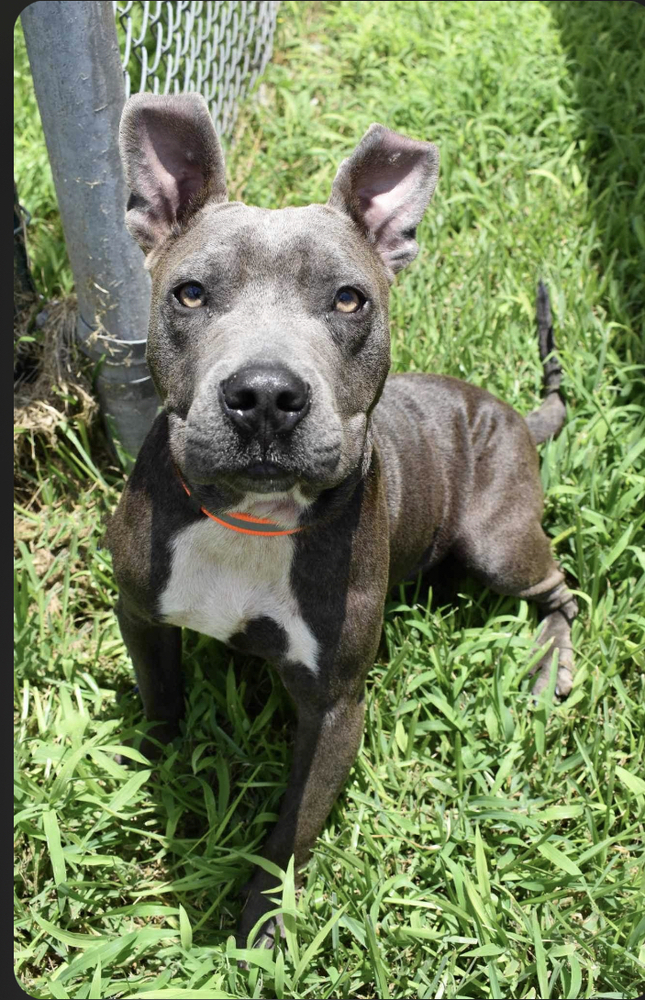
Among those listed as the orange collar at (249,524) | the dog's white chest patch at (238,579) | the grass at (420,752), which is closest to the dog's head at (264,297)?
the orange collar at (249,524)

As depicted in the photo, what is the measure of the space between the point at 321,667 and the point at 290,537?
15.5 inches

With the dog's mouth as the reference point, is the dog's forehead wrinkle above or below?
above

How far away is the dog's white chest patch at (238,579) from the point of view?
274cm

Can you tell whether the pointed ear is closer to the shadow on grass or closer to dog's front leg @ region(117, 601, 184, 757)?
dog's front leg @ region(117, 601, 184, 757)

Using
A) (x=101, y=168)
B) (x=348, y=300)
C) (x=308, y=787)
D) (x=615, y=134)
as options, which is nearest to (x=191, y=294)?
(x=348, y=300)

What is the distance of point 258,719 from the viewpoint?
3373 mm

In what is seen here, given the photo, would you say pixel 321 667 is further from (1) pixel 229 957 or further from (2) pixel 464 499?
(2) pixel 464 499

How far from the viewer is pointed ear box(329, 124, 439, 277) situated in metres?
2.77

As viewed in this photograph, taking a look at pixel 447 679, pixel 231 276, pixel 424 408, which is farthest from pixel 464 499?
pixel 231 276

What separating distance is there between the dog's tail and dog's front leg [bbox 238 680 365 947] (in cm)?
174

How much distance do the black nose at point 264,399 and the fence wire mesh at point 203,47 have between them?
250 centimetres

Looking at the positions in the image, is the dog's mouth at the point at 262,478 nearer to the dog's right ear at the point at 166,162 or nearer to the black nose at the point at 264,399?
the black nose at the point at 264,399

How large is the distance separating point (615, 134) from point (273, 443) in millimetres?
4177

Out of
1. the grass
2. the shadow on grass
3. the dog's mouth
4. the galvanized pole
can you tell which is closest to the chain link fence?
the galvanized pole
